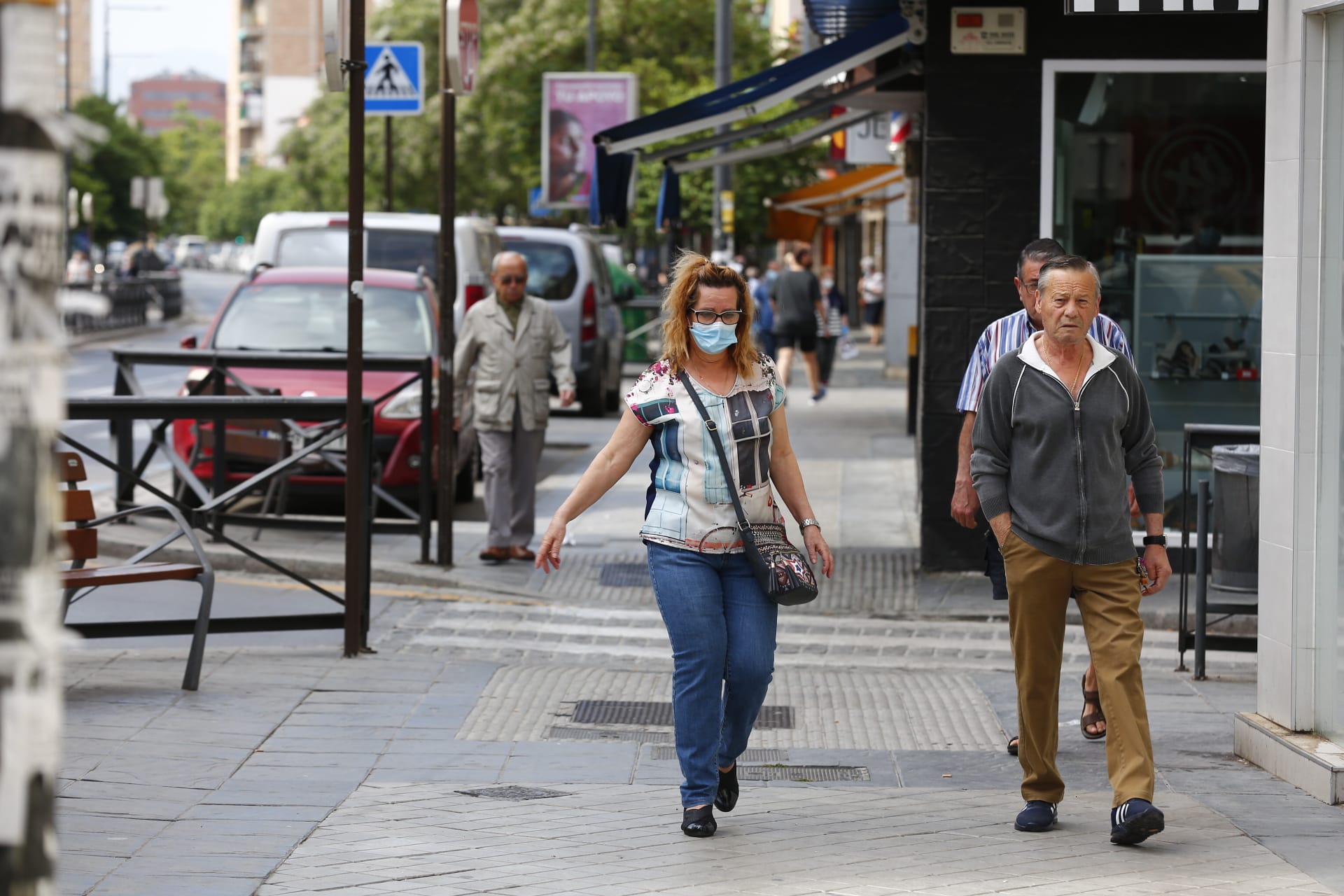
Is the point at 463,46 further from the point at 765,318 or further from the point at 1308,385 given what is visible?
the point at 765,318

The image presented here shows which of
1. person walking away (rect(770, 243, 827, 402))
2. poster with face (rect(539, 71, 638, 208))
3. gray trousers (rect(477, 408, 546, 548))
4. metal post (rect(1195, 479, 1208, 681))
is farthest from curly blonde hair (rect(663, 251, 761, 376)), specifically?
poster with face (rect(539, 71, 638, 208))

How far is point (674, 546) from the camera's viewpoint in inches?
218

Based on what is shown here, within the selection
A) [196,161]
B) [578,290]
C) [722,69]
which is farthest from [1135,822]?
[196,161]

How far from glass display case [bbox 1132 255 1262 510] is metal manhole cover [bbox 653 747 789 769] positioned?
4.68m

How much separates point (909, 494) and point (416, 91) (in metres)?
5.51

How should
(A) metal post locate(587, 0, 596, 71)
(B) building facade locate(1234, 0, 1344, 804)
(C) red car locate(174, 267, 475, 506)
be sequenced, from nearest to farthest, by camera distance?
(B) building facade locate(1234, 0, 1344, 804)
(C) red car locate(174, 267, 475, 506)
(A) metal post locate(587, 0, 596, 71)

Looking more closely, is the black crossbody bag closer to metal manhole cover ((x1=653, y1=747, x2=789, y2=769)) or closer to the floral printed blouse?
the floral printed blouse

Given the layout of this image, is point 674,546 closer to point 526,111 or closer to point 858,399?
point 858,399

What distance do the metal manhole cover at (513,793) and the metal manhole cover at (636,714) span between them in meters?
1.16

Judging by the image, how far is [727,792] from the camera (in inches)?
228

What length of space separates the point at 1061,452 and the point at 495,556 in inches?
237

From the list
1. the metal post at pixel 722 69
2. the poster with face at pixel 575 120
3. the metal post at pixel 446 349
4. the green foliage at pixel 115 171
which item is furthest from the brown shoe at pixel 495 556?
the green foliage at pixel 115 171

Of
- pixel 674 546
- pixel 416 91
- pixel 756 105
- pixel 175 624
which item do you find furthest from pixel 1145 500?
pixel 416 91

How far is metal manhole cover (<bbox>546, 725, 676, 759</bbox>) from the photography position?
7.05m
